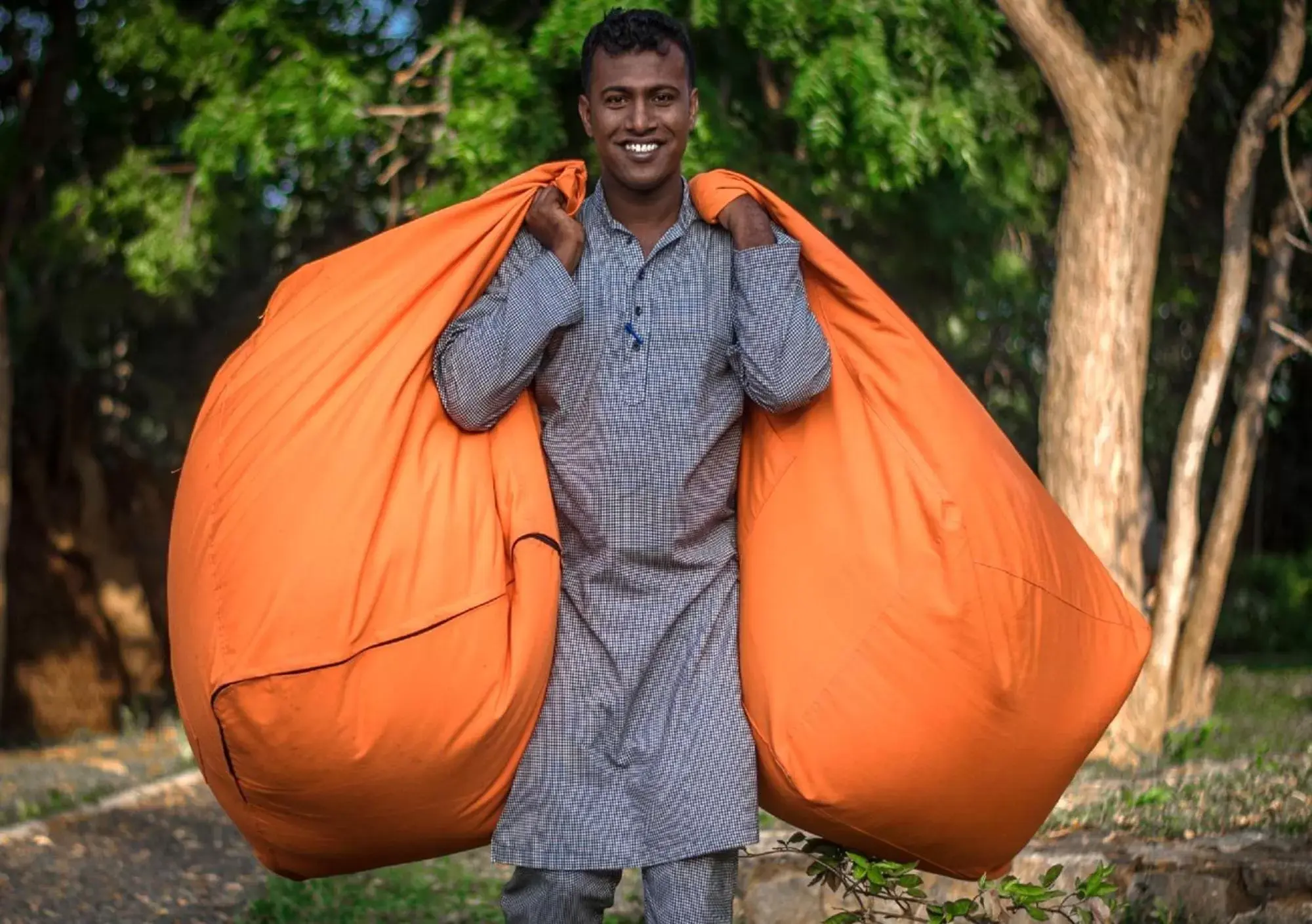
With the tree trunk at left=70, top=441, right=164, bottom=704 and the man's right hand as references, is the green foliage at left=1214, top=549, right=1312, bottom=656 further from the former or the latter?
the man's right hand

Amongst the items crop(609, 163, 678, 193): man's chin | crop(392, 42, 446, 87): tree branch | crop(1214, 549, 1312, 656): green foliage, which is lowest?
crop(1214, 549, 1312, 656): green foliage

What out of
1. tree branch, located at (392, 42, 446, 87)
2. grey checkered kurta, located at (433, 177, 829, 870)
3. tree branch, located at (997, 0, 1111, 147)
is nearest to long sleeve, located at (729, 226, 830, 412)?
grey checkered kurta, located at (433, 177, 829, 870)

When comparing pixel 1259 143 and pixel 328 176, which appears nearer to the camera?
pixel 1259 143

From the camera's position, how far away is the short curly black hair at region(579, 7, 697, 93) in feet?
10.00

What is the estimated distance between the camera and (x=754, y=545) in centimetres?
309

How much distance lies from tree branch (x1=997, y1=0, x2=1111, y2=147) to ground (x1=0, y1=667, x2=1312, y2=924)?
2443 mm

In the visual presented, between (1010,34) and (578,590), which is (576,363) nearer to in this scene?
(578,590)

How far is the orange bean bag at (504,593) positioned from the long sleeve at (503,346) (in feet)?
0.15

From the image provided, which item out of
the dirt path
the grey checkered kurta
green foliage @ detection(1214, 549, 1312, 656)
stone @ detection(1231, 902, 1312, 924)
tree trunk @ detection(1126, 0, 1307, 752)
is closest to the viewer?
the grey checkered kurta

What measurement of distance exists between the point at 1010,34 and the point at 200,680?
6590 millimetres

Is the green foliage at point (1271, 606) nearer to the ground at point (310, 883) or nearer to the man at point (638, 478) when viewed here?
the ground at point (310, 883)

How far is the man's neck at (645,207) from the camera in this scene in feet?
10.2

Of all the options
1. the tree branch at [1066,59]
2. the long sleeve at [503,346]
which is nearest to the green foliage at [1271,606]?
the tree branch at [1066,59]

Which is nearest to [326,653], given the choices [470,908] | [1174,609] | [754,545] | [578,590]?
[578,590]
